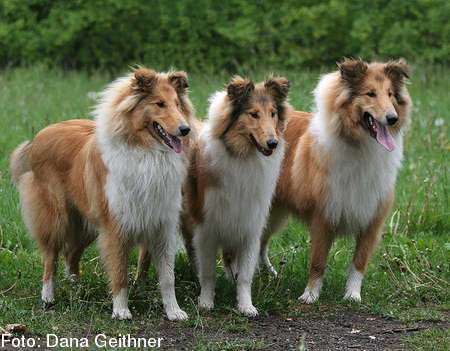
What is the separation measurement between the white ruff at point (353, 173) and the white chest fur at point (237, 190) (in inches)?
18.1

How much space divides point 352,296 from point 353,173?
0.95m

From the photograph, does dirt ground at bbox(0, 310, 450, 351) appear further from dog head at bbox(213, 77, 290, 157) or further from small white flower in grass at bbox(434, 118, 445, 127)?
small white flower in grass at bbox(434, 118, 445, 127)

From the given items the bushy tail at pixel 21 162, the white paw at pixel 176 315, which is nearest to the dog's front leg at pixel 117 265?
the white paw at pixel 176 315

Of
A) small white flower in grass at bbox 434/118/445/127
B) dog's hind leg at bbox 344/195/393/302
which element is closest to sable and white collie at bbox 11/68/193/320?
dog's hind leg at bbox 344/195/393/302

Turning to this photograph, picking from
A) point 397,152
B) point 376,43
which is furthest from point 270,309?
point 376,43

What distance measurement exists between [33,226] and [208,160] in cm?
143

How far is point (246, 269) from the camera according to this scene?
6.52m

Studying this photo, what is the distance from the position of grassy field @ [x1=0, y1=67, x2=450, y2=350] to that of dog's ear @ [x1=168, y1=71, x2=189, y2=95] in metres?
1.54

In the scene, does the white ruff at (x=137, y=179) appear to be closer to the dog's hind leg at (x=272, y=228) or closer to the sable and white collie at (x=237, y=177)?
the sable and white collie at (x=237, y=177)

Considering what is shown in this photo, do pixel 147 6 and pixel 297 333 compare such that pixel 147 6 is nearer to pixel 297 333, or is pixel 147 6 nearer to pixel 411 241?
pixel 411 241

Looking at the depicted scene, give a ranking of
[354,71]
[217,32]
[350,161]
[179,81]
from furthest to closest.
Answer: [217,32]
[350,161]
[354,71]
[179,81]

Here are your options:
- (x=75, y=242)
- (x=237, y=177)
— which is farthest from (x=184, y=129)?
(x=75, y=242)

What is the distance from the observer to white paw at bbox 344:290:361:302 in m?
6.74

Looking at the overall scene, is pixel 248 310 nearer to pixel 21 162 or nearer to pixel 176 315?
pixel 176 315
